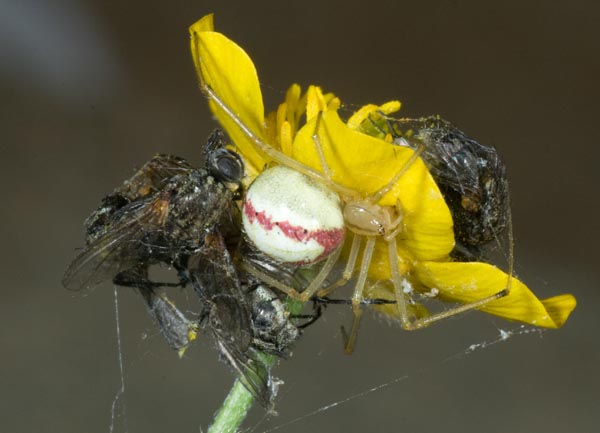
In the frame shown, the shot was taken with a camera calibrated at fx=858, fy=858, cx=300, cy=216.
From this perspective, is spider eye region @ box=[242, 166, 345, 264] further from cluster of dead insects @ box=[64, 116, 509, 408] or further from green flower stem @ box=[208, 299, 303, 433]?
green flower stem @ box=[208, 299, 303, 433]

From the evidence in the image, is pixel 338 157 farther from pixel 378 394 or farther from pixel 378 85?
pixel 378 85

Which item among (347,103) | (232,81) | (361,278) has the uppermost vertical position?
(232,81)

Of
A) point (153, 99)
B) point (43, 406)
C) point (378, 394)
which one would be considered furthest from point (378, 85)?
point (43, 406)

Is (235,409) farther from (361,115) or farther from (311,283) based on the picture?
(361,115)

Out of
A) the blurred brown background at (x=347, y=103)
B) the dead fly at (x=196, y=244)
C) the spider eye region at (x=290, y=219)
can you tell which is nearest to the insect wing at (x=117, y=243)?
the dead fly at (x=196, y=244)

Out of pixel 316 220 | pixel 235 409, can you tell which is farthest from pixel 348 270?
pixel 235 409

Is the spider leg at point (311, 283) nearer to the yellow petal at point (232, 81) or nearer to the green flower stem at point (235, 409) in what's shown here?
the green flower stem at point (235, 409)

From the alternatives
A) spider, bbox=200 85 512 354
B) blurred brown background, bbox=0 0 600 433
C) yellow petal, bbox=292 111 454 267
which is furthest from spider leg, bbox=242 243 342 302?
blurred brown background, bbox=0 0 600 433
